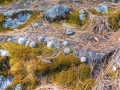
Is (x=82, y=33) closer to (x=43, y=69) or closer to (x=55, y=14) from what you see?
(x=55, y=14)

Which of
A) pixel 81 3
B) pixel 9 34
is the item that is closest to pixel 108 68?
pixel 9 34

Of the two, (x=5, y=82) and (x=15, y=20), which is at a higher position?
(x=15, y=20)

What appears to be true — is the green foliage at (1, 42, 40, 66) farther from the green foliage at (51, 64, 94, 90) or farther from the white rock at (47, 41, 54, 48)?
the green foliage at (51, 64, 94, 90)

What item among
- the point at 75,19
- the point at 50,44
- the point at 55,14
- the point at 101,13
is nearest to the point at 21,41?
the point at 50,44

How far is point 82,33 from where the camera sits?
3.11 meters

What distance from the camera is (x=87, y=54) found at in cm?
281

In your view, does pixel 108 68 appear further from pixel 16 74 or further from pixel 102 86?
pixel 16 74

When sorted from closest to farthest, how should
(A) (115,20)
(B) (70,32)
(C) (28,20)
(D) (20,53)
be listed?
(D) (20,53), (B) (70,32), (A) (115,20), (C) (28,20)

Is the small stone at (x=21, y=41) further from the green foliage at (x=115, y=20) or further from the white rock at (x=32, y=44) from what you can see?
the green foliage at (x=115, y=20)

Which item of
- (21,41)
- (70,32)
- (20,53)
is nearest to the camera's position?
(20,53)

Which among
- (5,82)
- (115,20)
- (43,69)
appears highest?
(115,20)

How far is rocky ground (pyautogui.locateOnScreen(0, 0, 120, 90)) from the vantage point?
8.96 ft

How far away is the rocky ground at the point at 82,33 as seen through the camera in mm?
2730

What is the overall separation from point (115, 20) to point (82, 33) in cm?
58
